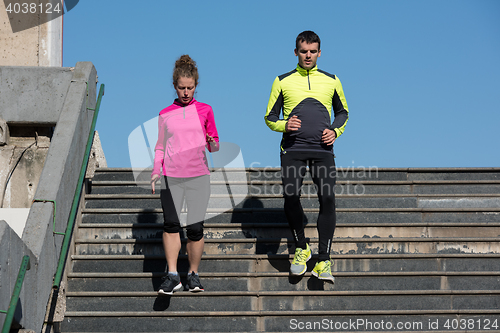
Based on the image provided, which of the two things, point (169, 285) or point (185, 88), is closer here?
point (169, 285)

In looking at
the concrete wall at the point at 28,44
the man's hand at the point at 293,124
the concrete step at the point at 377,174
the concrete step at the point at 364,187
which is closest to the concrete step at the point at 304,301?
the man's hand at the point at 293,124

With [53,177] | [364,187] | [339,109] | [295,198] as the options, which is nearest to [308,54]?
[339,109]

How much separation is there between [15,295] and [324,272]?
8.10 ft

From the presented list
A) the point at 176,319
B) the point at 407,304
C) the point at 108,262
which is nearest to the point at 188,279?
the point at 176,319

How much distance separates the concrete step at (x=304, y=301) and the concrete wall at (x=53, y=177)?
25.9 inches

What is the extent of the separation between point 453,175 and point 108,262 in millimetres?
4339

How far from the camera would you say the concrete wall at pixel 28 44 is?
26.2ft

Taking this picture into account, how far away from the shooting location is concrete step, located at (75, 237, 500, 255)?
569 centimetres

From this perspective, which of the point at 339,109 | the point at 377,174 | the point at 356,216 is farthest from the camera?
the point at 377,174

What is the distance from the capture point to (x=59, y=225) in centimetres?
487

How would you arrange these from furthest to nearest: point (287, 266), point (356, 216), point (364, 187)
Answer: point (364, 187) → point (356, 216) → point (287, 266)

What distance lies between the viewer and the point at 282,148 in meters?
5.12

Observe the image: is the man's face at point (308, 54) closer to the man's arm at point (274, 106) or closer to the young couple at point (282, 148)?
the young couple at point (282, 148)

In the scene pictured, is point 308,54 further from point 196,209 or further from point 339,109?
point 196,209
